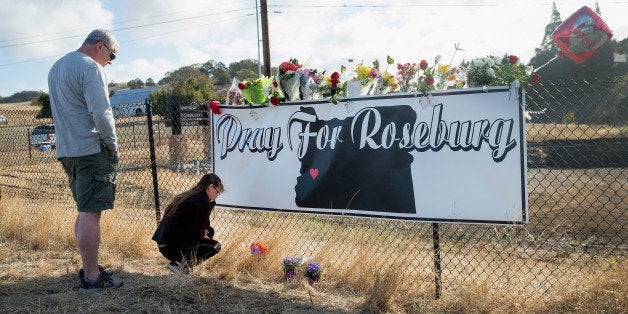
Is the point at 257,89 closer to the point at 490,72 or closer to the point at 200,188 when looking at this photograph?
the point at 200,188

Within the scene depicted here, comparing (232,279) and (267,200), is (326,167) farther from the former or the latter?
(232,279)

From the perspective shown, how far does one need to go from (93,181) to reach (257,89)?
1.58 m

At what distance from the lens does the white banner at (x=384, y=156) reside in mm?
3385

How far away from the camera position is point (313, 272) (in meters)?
3.97

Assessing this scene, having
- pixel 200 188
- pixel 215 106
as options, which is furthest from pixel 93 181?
pixel 215 106

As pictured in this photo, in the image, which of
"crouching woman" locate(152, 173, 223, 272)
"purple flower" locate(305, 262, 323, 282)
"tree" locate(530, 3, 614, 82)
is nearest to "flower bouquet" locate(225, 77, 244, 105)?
"crouching woman" locate(152, 173, 223, 272)

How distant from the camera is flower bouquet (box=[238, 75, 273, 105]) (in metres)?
4.34

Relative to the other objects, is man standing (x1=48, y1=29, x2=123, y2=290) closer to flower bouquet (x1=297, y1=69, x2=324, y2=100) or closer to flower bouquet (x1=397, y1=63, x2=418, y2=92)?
flower bouquet (x1=297, y1=69, x2=324, y2=100)

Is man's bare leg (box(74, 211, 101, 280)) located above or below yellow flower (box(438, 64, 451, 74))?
below

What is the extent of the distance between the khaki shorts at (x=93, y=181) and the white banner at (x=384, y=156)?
4.08 ft

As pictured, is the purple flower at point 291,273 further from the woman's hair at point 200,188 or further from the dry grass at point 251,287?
the woman's hair at point 200,188

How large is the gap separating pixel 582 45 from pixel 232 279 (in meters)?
3.43

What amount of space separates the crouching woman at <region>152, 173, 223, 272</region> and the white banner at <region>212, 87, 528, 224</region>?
464 mm

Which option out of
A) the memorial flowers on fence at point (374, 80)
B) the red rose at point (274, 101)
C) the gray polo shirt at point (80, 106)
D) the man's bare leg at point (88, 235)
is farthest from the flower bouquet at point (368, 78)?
the man's bare leg at point (88, 235)
